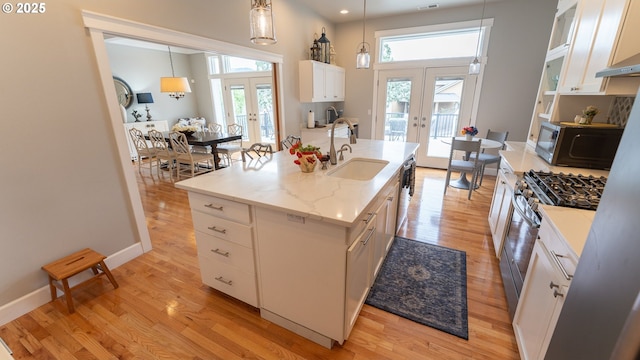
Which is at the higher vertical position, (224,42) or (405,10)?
(405,10)

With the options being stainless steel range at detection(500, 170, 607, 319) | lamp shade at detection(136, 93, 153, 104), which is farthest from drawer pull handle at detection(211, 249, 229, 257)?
lamp shade at detection(136, 93, 153, 104)

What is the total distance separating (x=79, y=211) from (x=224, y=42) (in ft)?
7.68

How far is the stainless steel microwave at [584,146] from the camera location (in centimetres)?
199

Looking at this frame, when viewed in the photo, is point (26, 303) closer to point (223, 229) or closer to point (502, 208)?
point (223, 229)

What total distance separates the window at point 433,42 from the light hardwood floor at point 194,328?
13.2 ft

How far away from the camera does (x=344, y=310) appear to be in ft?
4.81

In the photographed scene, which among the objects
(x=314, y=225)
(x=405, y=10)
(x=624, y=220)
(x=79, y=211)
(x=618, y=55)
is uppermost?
(x=405, y=10)

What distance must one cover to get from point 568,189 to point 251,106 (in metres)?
6.98

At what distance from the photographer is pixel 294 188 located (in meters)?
1.68

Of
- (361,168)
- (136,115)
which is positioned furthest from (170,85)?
(361,168)

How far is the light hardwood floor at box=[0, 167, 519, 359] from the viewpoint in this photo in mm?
1576

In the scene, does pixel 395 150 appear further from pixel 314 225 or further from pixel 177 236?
pixel 177 236

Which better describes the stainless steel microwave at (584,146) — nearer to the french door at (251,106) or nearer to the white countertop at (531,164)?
the white countertop at (531,164)

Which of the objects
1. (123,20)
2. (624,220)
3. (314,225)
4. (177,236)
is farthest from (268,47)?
(624,220)
